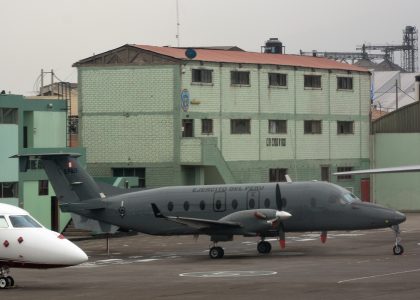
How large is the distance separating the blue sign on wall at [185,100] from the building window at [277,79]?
27.0 ft

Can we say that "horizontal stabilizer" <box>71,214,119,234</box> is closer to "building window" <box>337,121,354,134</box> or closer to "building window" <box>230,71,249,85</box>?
"building window" <box>230,71,249,85</box>

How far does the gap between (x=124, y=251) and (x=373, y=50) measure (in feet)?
401

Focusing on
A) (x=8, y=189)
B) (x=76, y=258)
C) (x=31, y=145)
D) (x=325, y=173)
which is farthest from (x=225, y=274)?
(x=325, y=173)

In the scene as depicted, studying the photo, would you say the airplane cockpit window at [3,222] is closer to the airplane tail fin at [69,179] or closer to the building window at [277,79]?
the airplane tail fin at [69,179]

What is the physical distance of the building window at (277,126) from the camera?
7494cm

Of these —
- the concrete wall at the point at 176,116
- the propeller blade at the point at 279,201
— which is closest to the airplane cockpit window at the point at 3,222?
the propeller blade at the point at 279,201

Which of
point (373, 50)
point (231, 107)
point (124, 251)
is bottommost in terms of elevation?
point (124, 251)

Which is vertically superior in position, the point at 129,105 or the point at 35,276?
the point at 129,105

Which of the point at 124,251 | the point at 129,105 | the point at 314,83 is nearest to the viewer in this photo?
the point at 124,251

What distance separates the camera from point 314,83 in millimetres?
78438

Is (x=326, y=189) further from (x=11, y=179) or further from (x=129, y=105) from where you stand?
(x=129, y=105)

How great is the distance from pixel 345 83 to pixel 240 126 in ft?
38.9

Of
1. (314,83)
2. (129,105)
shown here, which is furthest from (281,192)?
(314,83)

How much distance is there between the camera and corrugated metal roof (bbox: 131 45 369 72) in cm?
7062
